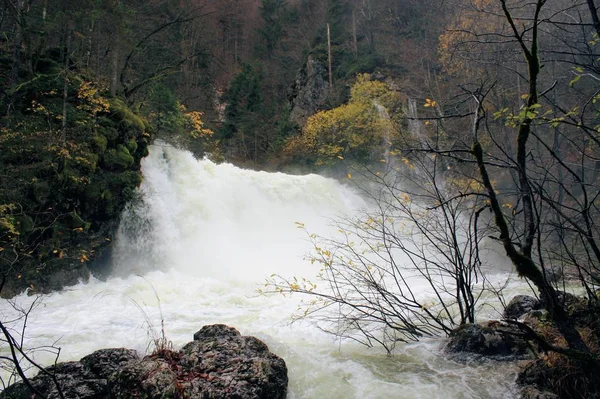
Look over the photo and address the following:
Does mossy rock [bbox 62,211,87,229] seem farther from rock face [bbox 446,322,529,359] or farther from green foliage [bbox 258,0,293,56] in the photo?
green foliage [bbox 258,0,293,56]

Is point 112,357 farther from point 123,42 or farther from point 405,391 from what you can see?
point 123,42

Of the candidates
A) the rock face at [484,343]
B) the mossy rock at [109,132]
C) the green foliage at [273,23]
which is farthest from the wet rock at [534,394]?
the green foliage at [273,23]

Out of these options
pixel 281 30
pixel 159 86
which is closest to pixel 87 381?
pixel 159 86

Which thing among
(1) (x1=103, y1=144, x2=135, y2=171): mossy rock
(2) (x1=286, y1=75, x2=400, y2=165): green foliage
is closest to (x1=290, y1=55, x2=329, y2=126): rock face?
(2) (x1=286, y1=75, x2=400, y2=165): green foliage

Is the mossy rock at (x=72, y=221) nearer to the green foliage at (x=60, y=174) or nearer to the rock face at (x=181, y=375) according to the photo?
the green foliage at (x=60, y=174)

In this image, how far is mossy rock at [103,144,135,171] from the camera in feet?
31.4

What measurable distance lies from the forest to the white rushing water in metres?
0.43

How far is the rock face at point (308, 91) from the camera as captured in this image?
2512 cm

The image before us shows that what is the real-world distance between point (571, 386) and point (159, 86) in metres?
17.7

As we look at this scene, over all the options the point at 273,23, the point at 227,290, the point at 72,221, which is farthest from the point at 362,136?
the point at 273,23

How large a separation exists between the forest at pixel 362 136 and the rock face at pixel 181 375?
871mm

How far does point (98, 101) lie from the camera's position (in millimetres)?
9062

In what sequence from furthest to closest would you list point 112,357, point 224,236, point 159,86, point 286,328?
point 159,86 < point 224,236 < point 286,328 < point 112,357

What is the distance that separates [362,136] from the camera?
1905 cm
